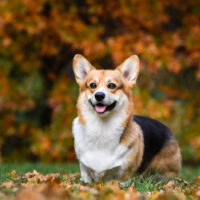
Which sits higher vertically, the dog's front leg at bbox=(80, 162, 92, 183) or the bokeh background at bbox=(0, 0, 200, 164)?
the bokeh background at bbox=(0, 0, 200, 164)

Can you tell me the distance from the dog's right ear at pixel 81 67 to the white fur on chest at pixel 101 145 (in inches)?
26.0

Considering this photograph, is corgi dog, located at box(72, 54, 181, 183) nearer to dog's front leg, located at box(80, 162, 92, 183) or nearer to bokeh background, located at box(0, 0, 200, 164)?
dog's front leg, located at box(80, 162, 92, 183)

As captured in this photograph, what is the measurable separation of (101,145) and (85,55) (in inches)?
241

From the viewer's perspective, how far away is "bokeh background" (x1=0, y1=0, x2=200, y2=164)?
30.1 ft

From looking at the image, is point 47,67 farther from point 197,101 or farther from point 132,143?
point 132,143

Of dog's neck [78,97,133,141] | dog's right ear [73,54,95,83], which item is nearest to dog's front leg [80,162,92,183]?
dog's neck [78,97,133,141]

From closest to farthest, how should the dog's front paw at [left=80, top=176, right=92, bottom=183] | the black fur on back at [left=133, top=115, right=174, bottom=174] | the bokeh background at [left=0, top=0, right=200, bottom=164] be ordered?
the dog's front paw at [left=80, top=176, right=92, bottom=183]
the black fur on back at [left=133, top=115, right=174, bottom=174]
the bokeh background at [left=0, top=0, right=200, bottom=164]

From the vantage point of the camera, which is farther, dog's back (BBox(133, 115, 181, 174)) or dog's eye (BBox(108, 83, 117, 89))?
dog's back (BBox(133, 115, 181, 174))

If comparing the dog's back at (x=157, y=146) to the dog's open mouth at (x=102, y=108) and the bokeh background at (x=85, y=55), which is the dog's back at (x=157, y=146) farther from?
the bokeh background at (x=85, y=55)

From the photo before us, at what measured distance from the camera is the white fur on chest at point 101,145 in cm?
454

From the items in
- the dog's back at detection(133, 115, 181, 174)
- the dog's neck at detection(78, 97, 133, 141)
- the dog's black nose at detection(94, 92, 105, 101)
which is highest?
the dog's black nose at detection(94, 92, 105, 101)

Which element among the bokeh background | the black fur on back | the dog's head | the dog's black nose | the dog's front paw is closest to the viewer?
the dog's black nose

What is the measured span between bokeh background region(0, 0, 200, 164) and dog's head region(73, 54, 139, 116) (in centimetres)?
376

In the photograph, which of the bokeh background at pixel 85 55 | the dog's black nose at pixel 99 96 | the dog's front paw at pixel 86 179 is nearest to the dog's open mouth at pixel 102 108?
the dog's black nose at pixel 99 96
